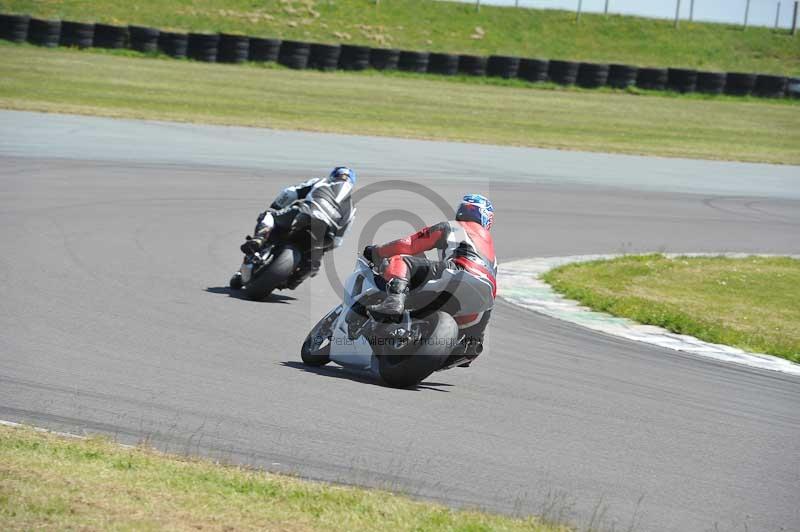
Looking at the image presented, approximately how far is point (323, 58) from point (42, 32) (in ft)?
28.0

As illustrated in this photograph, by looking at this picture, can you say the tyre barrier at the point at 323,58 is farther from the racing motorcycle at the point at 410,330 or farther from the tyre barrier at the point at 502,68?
the racing motorcycle at the point at 410,330

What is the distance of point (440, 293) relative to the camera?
772cm

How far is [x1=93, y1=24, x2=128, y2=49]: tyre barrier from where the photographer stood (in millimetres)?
36594

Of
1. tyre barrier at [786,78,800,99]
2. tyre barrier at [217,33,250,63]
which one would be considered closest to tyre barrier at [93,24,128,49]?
tyre barrier at [217,33,250,63]

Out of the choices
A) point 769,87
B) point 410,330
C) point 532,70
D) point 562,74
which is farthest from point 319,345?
point 769,87

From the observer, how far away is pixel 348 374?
8.34 m

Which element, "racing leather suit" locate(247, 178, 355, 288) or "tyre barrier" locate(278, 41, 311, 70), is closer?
"racing leather suit" locate(247, 178, 355, 288)

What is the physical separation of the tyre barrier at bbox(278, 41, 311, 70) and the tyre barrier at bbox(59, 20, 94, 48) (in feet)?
19.0

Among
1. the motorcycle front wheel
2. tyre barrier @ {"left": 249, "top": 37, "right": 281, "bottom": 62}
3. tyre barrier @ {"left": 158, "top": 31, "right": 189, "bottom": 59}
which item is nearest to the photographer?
the motorcycle front wheel

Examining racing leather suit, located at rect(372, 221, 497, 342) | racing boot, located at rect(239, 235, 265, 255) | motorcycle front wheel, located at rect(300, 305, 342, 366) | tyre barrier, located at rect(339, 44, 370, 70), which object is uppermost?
tyre barrier, located at rect(339, 44, 370, 70)

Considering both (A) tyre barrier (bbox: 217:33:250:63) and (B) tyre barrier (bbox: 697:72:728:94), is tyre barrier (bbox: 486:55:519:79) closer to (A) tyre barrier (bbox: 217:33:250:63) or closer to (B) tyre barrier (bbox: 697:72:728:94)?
(B) tyre barrier (bbox: 697:72:728:94)

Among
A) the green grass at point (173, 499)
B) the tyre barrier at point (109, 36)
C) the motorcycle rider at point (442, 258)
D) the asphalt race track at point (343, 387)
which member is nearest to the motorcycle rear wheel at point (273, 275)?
the asphalt race track at point (343, 387)

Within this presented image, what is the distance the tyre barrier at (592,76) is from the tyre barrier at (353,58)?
733 centimetres

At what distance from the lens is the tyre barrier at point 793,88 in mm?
41969
